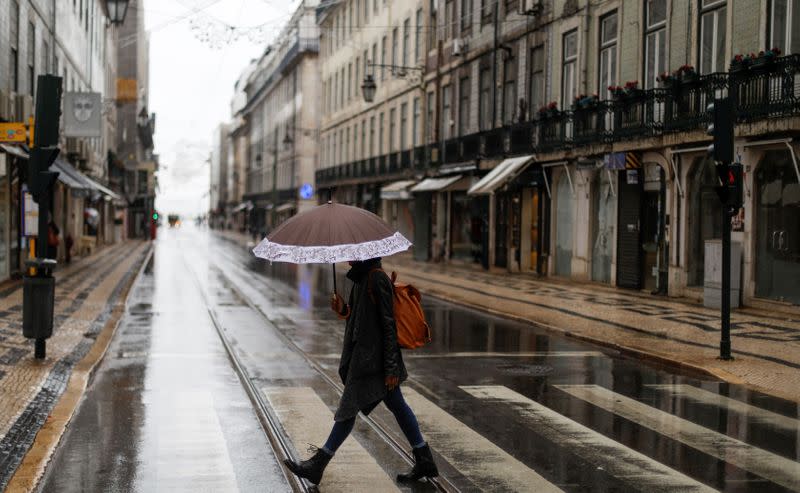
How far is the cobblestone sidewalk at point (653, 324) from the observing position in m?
11.3

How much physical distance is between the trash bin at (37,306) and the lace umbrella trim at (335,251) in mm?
5738

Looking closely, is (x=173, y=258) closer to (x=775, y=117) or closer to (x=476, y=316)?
(x=476, y=316)

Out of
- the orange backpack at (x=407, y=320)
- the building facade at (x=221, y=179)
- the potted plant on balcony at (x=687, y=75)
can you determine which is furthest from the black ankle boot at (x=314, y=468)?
the building facade at (x=221, y=179)

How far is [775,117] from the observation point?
56.2ft

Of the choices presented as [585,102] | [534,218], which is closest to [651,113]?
[585,102]

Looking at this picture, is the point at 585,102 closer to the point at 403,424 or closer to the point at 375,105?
the point at 403,424

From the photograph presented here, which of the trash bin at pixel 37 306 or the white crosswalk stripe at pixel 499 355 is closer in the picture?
the trash bin at pixel 37 306

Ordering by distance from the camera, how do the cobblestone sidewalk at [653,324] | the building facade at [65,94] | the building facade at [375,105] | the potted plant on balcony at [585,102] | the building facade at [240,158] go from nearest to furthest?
the cobblestone sidewalk at [653,324]
the building facade at [65,94]
the potted plant on balcony at [585,102]
the building facade at [375,105]
the building facade at [240,158]

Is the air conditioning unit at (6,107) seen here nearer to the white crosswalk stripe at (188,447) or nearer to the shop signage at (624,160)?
the white crosswalk stripe at (188,447)

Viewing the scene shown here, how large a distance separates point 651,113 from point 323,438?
1627 centimetres

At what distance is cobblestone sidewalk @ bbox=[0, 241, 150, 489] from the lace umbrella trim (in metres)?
2.29

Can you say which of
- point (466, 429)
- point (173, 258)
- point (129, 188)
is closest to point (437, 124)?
A: point (173, 258)

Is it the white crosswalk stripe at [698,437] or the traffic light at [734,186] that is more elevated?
the traffic light at [734,186]

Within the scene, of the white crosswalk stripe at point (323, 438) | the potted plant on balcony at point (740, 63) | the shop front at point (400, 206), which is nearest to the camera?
the white crosswalk stripe at point (323, 438)
